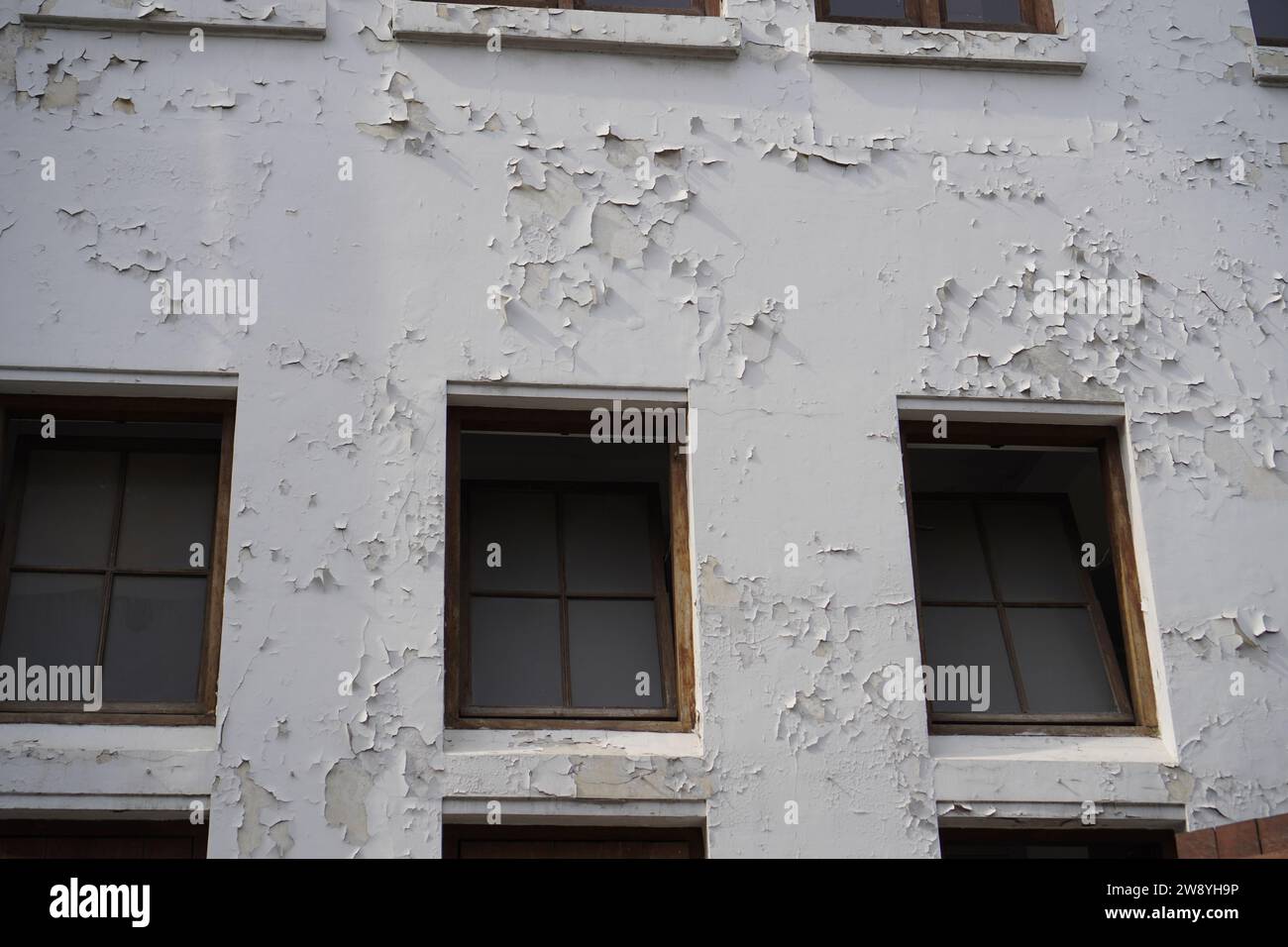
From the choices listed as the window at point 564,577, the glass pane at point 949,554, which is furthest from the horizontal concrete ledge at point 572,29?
the glass pane at point 949,554

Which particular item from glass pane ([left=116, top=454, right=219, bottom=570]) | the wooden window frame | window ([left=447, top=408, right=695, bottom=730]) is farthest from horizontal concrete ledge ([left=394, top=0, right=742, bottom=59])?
glass pane ([left=116, top=454, right=219, bottom=570])

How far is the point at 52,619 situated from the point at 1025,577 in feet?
11.2

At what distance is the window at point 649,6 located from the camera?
19.4ft

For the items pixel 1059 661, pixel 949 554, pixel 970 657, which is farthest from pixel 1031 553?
pixel 970 657

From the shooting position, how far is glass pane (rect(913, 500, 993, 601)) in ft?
18.3

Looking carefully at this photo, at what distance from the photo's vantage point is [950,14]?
616cm

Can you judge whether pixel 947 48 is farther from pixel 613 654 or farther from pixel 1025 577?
pixel 613 654

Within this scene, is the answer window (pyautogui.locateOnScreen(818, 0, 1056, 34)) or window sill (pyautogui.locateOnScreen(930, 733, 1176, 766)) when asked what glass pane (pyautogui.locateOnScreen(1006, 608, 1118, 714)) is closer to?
window sill (pyautogui.locateOnScreen(930, 733, 1176, 766))

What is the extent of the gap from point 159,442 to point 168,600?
0.59 m

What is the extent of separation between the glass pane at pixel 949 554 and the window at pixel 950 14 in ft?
6.27

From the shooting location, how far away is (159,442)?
5.40 m

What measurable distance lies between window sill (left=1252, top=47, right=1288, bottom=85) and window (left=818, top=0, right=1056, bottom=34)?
2.60 ft
